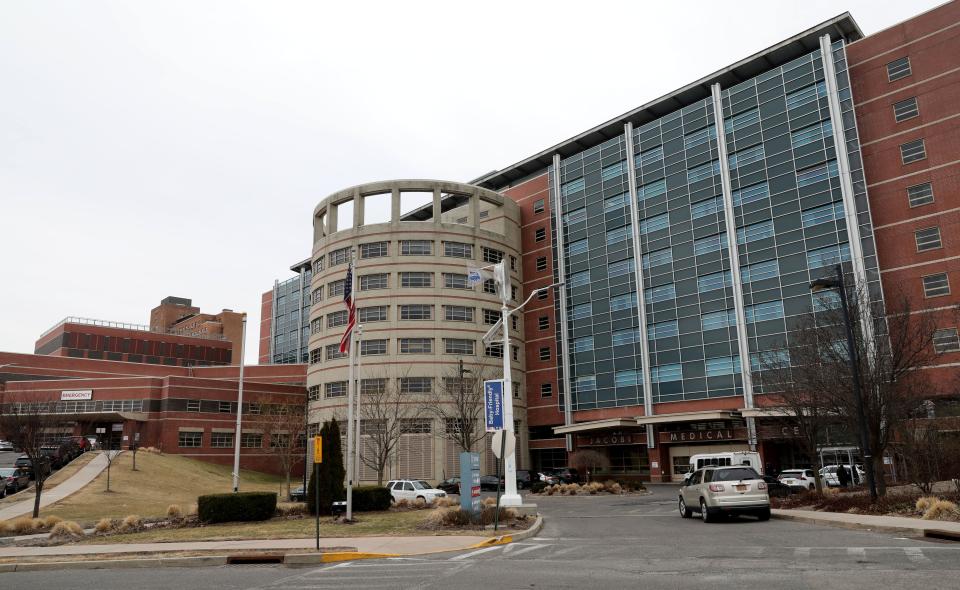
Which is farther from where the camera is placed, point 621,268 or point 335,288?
point 335,288

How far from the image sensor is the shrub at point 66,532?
21.5 meters

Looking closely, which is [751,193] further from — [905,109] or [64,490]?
[64,490]

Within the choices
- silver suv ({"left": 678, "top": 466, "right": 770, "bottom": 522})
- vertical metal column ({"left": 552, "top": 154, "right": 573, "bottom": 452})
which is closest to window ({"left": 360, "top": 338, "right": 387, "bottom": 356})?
vertical metal column ({"left": 552, "top": 154, "right": 573, "bottom": 452})

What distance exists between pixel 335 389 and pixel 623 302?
28.7 m

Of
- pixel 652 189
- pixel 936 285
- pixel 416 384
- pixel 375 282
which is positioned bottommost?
pixel 416 384

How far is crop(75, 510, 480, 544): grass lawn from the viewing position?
19.6 metres

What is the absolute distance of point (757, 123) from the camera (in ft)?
189

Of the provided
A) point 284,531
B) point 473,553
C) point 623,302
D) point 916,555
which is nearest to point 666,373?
point 623,302

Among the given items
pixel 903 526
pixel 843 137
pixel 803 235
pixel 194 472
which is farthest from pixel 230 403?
pixel 903 526

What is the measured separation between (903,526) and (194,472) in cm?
5297

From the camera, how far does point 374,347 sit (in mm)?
65875

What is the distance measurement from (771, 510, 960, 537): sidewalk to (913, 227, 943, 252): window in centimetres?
3441

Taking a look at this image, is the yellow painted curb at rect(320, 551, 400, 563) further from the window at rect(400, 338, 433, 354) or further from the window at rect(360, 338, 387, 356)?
the window at rect(360, 338, 387, 356)

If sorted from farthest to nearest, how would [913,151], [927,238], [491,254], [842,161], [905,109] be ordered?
[491,254], [842,161], [905,109], [913,151], [927,238]
